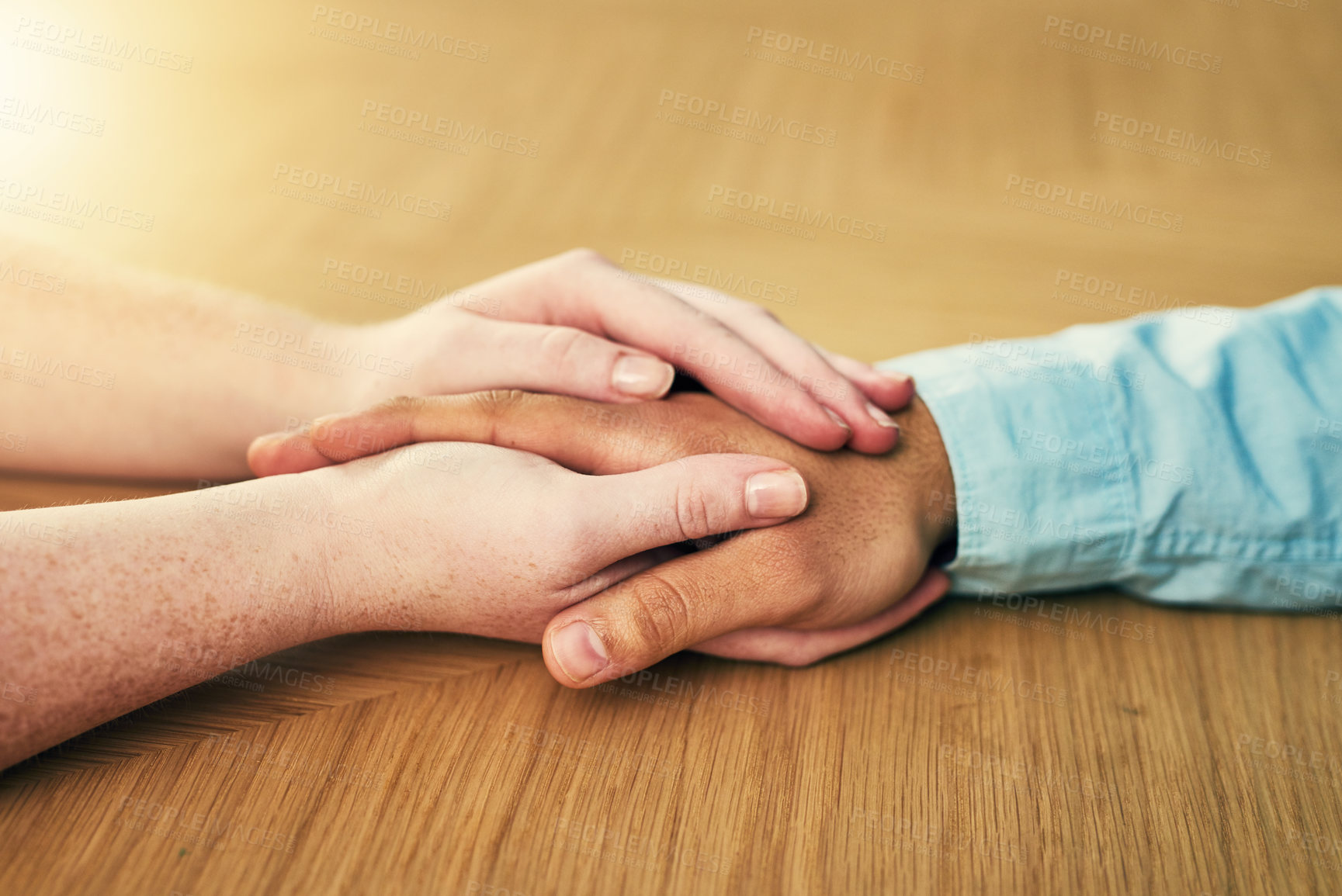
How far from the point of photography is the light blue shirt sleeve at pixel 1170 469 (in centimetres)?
76

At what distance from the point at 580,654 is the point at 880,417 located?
357 mm

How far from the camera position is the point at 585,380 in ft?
2.61

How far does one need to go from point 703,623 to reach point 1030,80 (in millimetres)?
1553

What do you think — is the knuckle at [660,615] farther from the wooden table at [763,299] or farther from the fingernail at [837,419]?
the fingernail at [837,419]

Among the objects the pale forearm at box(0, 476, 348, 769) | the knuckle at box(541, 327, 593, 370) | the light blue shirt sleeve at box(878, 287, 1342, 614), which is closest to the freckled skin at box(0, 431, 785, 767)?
the pale forearm at box(0, 476, 348, 769)

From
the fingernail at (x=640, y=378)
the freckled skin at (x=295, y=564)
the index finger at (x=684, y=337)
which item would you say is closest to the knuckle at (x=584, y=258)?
the index finger at (x=684, y=337)

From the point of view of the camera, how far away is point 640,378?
79 cm

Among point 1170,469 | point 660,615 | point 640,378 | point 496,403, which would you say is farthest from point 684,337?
point 1170,469

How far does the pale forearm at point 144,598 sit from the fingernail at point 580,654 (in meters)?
0.19

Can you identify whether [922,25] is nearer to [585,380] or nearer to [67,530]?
[585,380]

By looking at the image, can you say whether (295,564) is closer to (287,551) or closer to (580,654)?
(287,551)

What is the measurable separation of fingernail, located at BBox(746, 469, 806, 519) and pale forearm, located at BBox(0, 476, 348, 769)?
1.07ft

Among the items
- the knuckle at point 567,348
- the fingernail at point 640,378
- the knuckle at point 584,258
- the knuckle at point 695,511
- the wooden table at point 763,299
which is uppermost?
the knuckle at point 584,258

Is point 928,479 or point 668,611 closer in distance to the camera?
point 668,611
